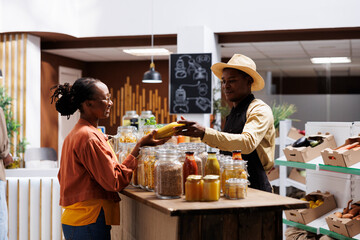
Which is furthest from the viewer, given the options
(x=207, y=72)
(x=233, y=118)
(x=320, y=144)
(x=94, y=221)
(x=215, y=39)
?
(x=215, y=39)

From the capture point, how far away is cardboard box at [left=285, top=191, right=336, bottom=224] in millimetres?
3803

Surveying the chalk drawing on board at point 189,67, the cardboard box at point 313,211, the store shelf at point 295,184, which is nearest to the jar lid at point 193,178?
the cardboard box at point 313,211

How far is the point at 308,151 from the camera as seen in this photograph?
377 centimetres

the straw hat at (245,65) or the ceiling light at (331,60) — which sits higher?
the ceiling light at (331,60)

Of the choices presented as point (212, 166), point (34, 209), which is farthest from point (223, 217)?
point (34, 209)

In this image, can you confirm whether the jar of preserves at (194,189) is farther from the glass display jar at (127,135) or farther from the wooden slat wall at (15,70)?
the wooden slat wall at (15,70)

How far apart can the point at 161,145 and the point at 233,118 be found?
0.70 meters

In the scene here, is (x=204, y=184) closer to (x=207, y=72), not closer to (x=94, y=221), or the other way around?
(x=94, y=221)

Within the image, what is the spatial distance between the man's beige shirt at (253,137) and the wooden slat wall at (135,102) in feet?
25.8

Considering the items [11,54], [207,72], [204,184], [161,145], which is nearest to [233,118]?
[161,145]

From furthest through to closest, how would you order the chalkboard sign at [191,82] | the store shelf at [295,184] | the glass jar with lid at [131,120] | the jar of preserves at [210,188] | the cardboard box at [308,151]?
the chalkboard sign at [191,82] < the store shelf at [295,184] < the glass jar with lid at [131,120] < the cardboard box at [308,151] < the jar of preserves at [210,188]

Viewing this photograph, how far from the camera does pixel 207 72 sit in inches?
294

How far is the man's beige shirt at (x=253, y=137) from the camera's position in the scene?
261cm

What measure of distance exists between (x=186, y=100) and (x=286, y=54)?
2806 mm
